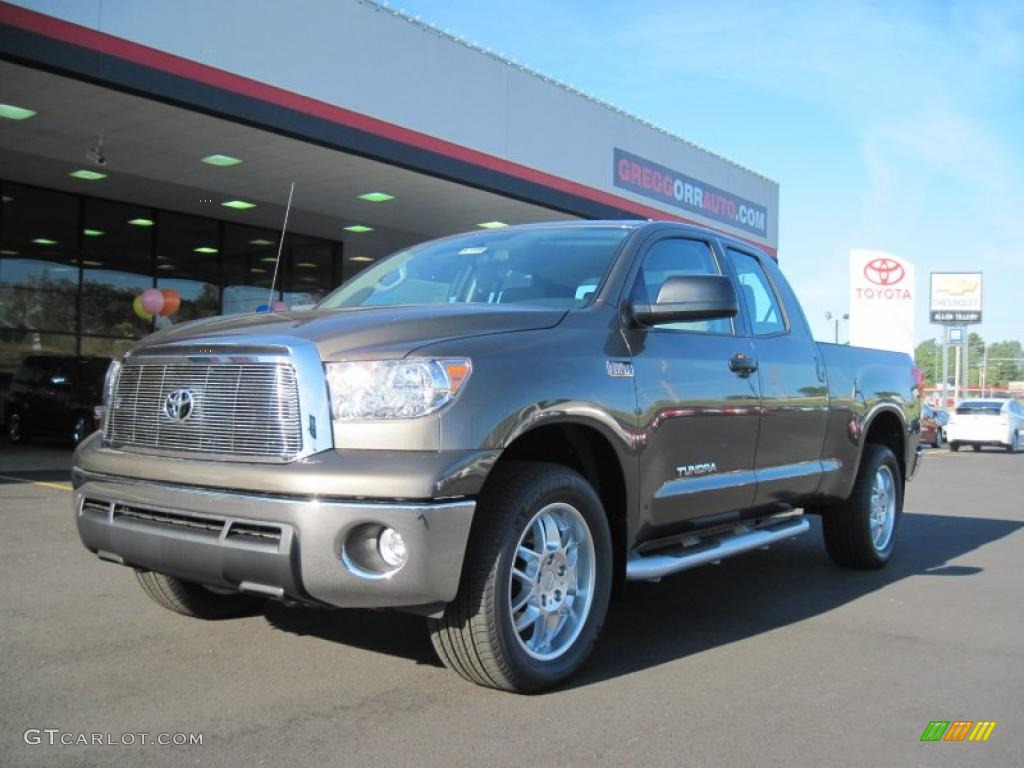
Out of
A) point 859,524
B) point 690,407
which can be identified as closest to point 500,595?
point 690,407

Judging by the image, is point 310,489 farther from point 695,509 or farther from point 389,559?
point 695,509

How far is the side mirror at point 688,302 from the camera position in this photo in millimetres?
4309

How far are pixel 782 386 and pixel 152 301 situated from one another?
1506 cm

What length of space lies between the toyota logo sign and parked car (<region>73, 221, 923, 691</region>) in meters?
36.6

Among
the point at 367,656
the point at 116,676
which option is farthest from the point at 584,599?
the point at 116,676

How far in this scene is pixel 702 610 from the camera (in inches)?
212

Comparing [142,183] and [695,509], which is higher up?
[142,183]

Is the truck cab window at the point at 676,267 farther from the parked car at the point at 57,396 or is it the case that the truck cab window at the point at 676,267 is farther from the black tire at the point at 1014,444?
the black tire at the point at 1014,444

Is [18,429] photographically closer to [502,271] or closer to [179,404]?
[502,271]

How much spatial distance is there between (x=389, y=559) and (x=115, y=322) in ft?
61.6

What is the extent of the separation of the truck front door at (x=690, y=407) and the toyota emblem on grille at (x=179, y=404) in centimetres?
188

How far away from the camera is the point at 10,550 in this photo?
21.3 ft

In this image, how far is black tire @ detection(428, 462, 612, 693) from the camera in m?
3.51

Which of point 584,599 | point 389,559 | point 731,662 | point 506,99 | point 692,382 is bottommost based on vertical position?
point 731,662
